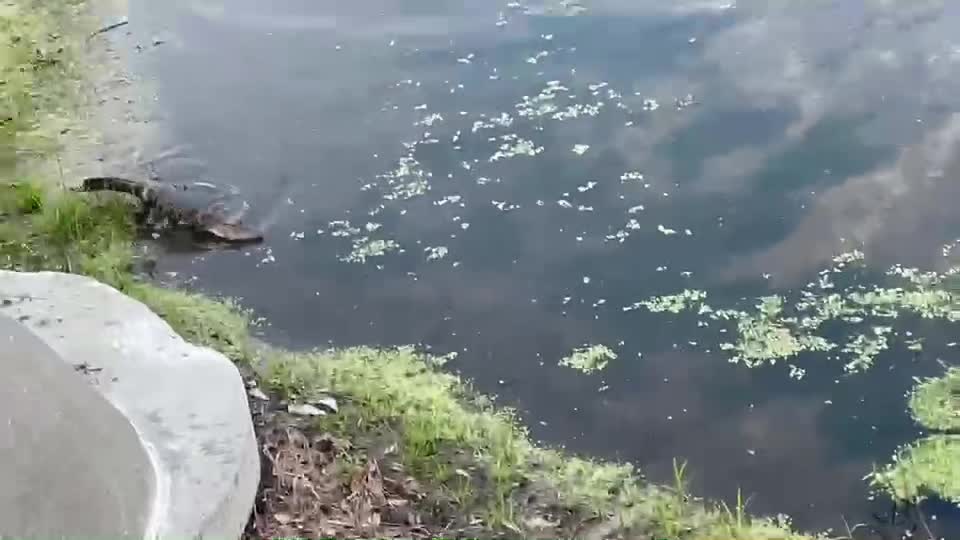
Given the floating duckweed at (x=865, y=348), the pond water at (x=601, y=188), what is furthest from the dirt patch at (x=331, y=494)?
the floating duckweed at (x=865, y=348)

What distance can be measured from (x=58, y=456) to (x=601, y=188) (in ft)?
8.24

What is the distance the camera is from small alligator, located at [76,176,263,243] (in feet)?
13.6

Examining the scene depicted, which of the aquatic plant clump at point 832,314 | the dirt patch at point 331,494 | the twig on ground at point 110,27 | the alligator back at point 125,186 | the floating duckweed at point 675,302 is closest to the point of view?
the dirt patch at point 331,494

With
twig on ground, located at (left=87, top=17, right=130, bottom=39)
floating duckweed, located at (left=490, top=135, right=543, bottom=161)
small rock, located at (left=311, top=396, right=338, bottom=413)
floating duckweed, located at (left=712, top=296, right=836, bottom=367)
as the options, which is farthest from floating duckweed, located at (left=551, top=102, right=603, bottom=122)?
twig on ground, located at (left=87, top=17, right=130, bottom=39)

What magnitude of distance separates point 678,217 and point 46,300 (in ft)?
6.68

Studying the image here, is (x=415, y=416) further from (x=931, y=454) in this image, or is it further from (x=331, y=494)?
(x=931, y=454)

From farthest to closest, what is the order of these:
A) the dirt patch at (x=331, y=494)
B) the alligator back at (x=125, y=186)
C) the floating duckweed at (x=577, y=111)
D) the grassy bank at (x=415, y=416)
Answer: the floating duckweed at (x=577, y=111) < the alligator back at (x=125, y=186) < the grassy bank at (x=415, y=416) < the dirt patch at (x=331, y=494)

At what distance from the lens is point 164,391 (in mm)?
2730

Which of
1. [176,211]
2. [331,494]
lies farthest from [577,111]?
[331,494]

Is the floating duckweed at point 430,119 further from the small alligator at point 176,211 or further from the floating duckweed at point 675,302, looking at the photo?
the floating duckweed at point 675,302

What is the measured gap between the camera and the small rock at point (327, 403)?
127 inches

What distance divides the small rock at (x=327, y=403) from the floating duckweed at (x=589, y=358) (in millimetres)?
680

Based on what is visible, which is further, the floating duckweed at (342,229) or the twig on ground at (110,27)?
the twig on ground at (110,27)

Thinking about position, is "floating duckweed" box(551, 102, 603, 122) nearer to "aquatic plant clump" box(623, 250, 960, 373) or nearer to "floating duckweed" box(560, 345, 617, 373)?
"aquatic plant clump" box(623, 250, 960, 373)
